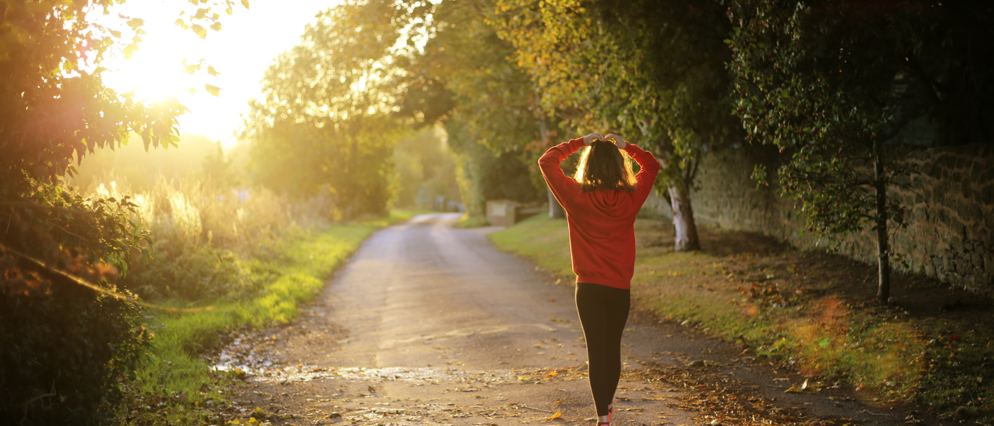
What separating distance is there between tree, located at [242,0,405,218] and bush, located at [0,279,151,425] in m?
28.8

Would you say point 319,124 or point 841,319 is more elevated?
point 319,124

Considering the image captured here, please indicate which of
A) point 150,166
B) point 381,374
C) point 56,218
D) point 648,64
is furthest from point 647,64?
point 150,166

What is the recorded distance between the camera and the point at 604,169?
4.39 metres

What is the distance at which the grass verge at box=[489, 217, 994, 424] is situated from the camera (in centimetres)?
576

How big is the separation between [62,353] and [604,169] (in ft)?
11.7

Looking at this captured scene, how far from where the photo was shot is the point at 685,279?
40.1 feet

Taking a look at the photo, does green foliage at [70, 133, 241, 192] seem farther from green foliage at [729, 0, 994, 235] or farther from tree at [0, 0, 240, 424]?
green foliage at [729, 0, 994, 235]

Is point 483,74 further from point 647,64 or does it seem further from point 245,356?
point 245,356

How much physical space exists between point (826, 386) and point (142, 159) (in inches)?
1782

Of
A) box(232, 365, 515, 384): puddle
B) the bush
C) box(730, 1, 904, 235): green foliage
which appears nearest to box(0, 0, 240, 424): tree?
the bush

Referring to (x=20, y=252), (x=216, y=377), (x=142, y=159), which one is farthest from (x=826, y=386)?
(x=142, y=159)

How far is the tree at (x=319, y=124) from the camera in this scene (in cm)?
3569

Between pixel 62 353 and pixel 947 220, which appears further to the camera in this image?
pixel 947 220

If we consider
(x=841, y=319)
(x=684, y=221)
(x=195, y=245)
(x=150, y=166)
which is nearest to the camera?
(x=841, y=319)
